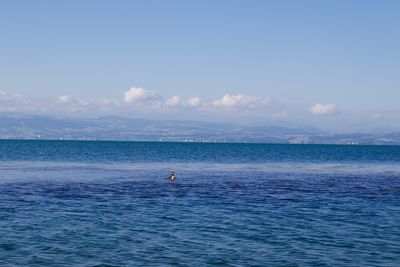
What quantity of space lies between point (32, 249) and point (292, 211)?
77.1 ft

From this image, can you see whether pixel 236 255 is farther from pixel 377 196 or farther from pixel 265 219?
pixel 377 196

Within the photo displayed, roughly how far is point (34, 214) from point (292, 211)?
72.4ft

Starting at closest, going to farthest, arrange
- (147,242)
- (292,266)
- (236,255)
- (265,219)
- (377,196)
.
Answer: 1. (292,266)
2. (236,255)
3. (147,242)
4. (265,219)
5. (377,196)

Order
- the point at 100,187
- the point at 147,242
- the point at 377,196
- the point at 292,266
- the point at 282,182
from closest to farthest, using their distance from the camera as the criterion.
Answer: the point at 292,266, the point at 147,242, the point at 377,196, the point at 100,187, the point at 282,182

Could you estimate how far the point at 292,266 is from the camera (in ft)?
87.8

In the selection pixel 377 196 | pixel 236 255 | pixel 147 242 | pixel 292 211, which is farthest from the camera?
pixel 377 196

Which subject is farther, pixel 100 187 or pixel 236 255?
pixel 100 187

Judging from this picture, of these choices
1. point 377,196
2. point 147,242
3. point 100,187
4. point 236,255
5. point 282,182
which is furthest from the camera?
point 282,182

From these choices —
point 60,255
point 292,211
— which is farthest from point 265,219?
point 60,255

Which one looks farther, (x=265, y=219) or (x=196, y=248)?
(x=265, y=219)

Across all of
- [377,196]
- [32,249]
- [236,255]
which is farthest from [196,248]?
[377,196]

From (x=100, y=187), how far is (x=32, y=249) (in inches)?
1375

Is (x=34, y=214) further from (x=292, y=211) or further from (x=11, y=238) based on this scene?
(x=292, y=211)

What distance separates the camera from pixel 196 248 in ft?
99.7
